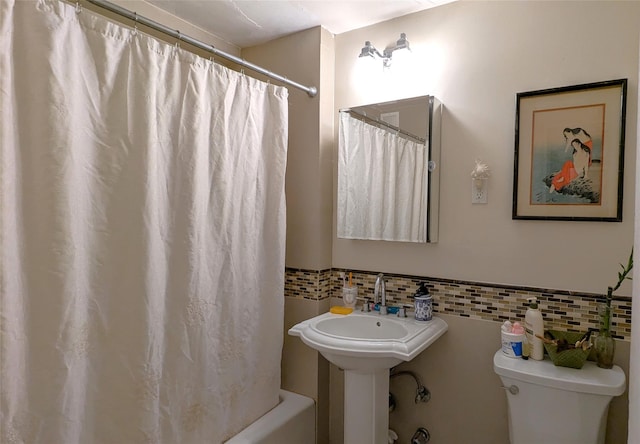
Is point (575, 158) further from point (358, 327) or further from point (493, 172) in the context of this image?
point (358, 327)

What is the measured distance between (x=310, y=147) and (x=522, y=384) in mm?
1450

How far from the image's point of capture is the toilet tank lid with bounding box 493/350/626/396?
1340 millimetres

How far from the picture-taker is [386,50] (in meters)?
1.91

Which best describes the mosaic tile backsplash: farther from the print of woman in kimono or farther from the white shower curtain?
the print of woman in kimono

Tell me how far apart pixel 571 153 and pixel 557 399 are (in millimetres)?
923

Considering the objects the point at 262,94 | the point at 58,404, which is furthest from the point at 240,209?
the point at 58,404

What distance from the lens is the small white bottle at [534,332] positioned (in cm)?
153

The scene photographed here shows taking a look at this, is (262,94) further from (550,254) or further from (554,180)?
(550,254)

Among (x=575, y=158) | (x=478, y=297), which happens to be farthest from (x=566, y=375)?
(x=575, y=158)

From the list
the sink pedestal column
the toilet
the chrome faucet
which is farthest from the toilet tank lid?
the chrome faucet

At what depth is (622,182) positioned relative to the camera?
1.48 metres

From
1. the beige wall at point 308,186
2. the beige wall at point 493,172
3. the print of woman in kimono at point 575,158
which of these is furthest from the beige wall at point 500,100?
the beige wall at point 308,186

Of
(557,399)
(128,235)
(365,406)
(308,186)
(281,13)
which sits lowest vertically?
(365,406)

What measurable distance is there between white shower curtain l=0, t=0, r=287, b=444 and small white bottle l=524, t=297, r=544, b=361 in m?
1.13
